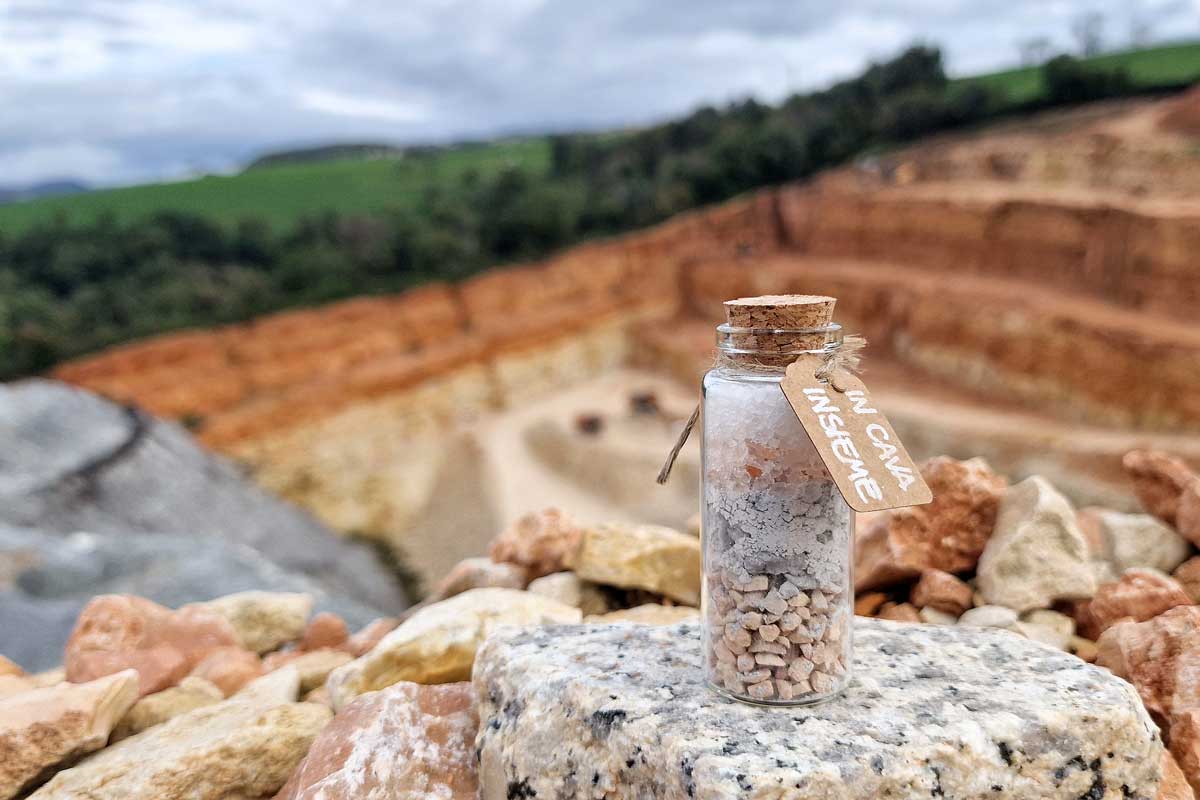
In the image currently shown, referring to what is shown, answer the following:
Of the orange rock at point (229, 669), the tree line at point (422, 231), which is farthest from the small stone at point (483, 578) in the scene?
the tree line at point (422, 231)

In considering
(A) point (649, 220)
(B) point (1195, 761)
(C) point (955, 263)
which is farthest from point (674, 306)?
(B) point (1195, 761)

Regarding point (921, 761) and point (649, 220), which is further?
point (649, 220)

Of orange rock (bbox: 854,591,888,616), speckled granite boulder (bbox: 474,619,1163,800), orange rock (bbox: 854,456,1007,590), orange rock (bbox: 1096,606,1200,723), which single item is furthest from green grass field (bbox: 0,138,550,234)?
orange rock (bbox: 1096,606,1200,723)

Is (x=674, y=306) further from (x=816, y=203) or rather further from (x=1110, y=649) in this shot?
(x=1110, y=649)

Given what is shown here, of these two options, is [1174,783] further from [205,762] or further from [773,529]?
[205,762]

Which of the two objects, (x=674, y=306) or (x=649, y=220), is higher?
(x=649, y=220)

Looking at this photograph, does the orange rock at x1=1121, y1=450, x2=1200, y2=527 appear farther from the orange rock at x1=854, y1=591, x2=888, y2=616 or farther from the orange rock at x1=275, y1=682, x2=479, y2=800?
the orange rock at x1=275, y1=682, x2=479, y2=800

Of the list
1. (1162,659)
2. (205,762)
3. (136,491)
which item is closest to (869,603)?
(1162,659)
